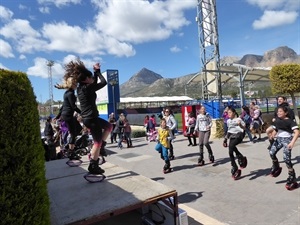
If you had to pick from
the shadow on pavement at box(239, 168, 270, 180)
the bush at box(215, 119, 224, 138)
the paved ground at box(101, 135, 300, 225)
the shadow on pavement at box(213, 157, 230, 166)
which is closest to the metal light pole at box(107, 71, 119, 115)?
the bush at box(215, 119, 224, 138)

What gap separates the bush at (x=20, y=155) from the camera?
209 cm

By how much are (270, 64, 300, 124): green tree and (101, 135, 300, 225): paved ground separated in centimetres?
368

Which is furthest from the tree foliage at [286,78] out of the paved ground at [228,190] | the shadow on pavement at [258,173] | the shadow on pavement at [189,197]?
the shadow on pavement at [189,197]

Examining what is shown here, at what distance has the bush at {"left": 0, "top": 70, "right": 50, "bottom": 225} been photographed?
2.09 meters

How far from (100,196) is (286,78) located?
12202 millimetres

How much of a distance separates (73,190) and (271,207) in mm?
3562

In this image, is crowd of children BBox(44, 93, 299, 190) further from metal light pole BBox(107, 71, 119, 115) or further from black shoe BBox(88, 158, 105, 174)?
metal light pole BBox(107, 71, 119, 115)

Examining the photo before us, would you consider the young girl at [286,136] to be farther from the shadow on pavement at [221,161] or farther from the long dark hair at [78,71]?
the long dark hair at [78,71]

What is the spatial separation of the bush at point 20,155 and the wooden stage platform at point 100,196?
57cm

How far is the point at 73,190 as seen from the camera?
12.4 feet

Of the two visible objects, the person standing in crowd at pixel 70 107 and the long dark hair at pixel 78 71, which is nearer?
the long dark hair at pixel 78 71

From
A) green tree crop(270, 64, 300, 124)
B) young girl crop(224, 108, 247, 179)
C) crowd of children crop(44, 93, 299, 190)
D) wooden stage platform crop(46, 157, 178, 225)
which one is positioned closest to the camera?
wooden stage platform crop(46, 157, 178, 225)

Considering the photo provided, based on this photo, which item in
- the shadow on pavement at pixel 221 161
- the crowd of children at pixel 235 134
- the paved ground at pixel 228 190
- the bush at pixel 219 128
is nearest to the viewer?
the paved ground at pixel 228 190

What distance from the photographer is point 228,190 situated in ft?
19.6
